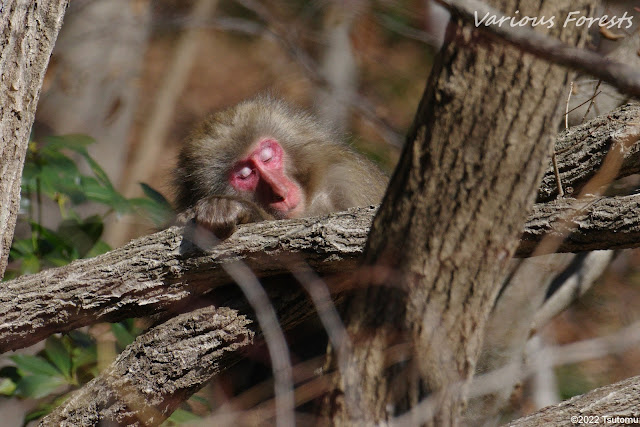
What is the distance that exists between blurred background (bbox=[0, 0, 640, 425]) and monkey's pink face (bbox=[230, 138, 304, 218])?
1.88ft

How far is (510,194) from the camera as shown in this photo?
5.28 feet

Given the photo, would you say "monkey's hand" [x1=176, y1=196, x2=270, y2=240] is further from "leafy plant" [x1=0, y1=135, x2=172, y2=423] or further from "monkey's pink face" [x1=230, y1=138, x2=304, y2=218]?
"leafy plant" [x1=0, y1=135, x2=172, y2=423]

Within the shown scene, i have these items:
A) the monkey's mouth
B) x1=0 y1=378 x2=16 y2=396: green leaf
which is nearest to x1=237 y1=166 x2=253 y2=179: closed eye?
the monkey's mouth

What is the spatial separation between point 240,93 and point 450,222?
941 cm

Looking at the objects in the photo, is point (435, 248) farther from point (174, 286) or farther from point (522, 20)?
point (174, 286)

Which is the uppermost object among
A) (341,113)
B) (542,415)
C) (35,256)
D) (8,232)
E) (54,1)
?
(341,113)

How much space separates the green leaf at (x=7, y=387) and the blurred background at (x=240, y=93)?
0.20 metres

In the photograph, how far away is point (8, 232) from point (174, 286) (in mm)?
611

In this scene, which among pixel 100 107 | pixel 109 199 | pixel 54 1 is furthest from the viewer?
pixel 100 107

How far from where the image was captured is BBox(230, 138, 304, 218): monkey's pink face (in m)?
3.49

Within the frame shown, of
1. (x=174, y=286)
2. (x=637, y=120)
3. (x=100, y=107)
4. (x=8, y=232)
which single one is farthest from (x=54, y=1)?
(x=100, y=107)

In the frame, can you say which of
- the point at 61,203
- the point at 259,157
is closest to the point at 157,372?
the point at 259,157

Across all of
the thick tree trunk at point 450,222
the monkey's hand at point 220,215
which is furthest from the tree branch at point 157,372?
the thick tree trunk at point 450,222

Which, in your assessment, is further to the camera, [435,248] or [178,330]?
Result: [178,330]
